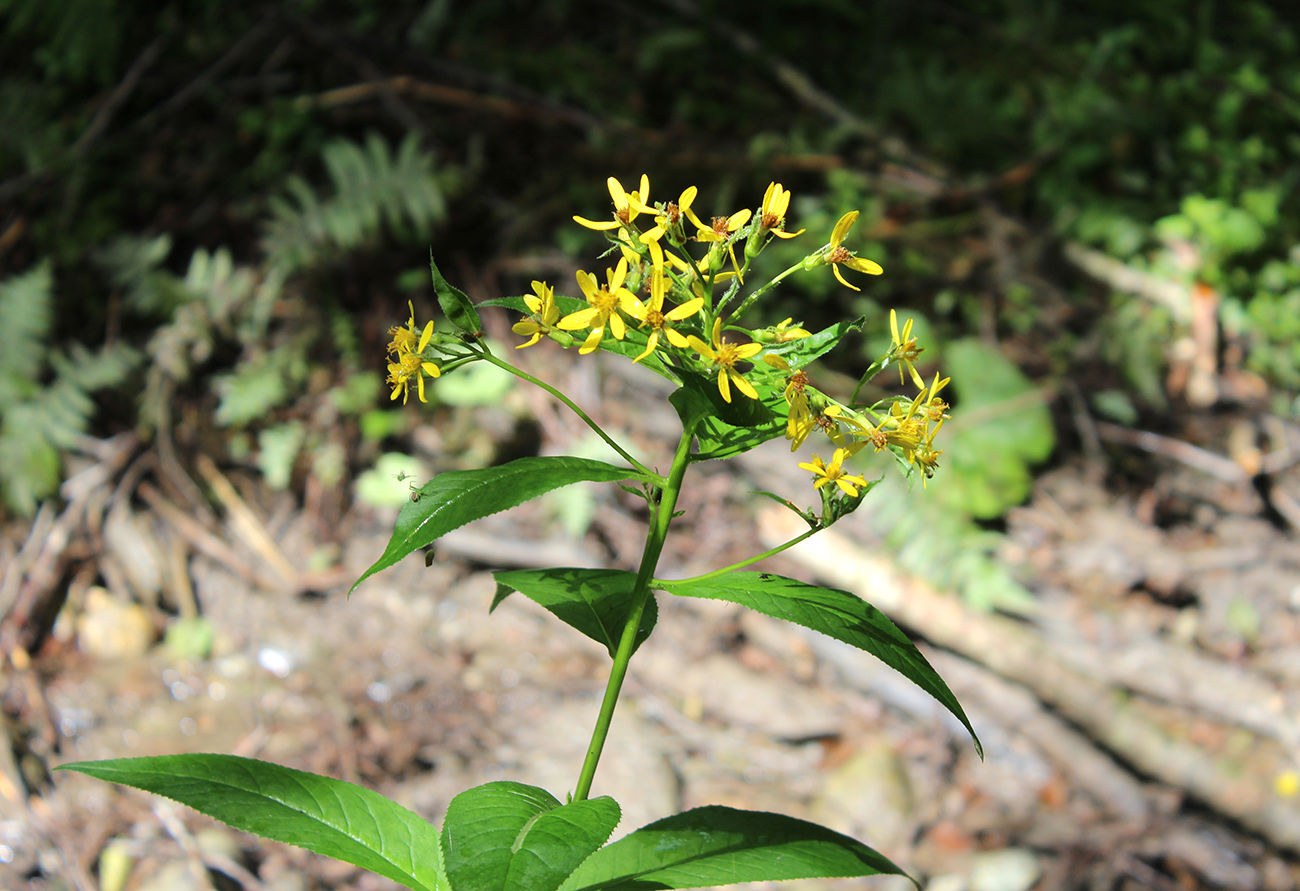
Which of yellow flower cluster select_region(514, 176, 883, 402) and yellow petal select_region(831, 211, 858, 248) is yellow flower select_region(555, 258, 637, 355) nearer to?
yellow flower cluster select_region(514, 176, 883, 402)

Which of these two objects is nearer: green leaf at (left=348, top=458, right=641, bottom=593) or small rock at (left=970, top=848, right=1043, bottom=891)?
green leaf at (left=348, top=458, right=641, bottom=593)

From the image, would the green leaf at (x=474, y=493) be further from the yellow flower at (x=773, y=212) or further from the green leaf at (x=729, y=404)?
the yellow flower at (x=773, y=212)

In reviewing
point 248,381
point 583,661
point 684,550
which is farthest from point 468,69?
point 583,661

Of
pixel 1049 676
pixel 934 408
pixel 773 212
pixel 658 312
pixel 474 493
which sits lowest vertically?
pixel 1049 676

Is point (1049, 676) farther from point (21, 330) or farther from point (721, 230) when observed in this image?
point (21, 330)

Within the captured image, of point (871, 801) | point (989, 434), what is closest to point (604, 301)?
point (871, 801)

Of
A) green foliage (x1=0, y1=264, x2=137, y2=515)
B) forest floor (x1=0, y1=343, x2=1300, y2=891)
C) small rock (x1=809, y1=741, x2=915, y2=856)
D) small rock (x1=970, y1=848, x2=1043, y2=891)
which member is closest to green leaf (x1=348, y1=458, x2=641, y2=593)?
forest floor (x1=0, y1=343, x2=1300, y2=891)
